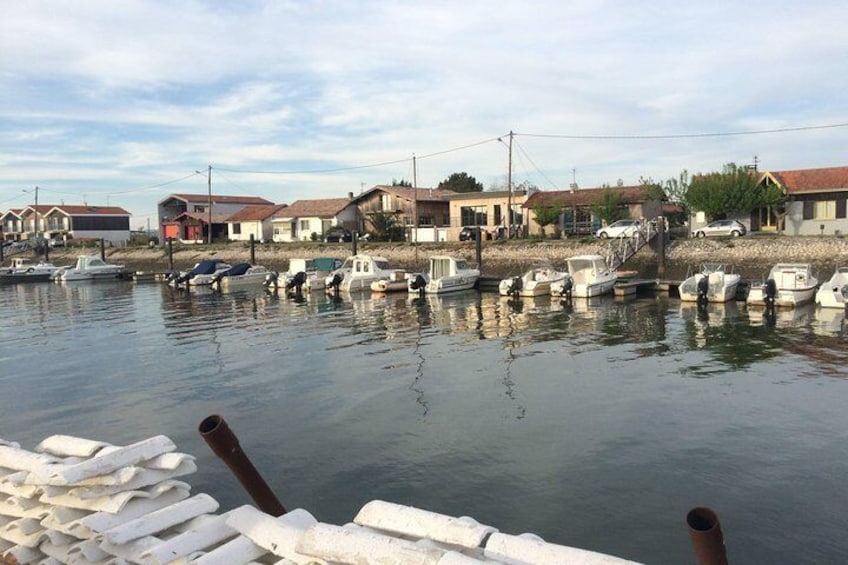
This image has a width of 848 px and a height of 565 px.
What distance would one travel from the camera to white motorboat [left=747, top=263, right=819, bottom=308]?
28.9 m

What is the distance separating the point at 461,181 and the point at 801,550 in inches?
4021

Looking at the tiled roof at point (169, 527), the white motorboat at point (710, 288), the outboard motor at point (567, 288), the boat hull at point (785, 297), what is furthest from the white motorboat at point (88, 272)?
the tiled roof at point (169, 527)

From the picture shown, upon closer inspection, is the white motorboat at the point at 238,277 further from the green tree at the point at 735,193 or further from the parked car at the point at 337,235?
the green tree at the point at 735,193

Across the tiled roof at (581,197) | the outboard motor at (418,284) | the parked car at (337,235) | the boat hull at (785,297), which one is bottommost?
the boat hull at (785,297)

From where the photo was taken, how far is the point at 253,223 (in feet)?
258

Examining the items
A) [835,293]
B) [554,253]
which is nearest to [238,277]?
[554,253]

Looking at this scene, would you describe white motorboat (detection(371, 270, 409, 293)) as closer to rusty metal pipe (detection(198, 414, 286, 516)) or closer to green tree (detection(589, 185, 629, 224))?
green tree (detection(589, 185, 629, 224))

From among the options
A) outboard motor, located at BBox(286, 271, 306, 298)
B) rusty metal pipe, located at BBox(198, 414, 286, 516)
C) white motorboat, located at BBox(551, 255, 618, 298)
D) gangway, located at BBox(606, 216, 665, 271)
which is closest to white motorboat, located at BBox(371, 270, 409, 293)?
outboard motor, located at BBox(286, 271, 306, 298)

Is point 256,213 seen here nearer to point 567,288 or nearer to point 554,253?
point 554,253

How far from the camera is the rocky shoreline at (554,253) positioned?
39.8 meters

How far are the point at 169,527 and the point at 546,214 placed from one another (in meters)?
52.5

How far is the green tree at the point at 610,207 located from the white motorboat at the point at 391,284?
2080cm

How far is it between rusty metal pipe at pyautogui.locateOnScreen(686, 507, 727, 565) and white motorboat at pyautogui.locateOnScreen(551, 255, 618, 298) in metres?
31.2

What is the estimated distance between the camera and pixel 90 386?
1714cm
